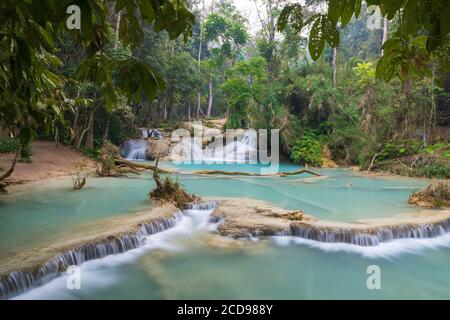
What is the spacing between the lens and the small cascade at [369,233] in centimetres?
666

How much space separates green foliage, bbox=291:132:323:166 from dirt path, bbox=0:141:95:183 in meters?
10.7

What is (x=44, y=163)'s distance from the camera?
571 inches

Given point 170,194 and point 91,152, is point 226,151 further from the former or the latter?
point 170,194

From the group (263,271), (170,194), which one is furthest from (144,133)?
(263,271)

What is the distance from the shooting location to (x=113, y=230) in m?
6.36

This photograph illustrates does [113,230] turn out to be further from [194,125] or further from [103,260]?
[194,125]

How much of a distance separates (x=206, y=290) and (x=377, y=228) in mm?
3654

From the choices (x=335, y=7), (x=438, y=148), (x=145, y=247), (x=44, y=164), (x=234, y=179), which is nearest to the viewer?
(x=335, y=7)

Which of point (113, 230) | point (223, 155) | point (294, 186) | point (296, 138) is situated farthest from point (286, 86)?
point (113, 230)

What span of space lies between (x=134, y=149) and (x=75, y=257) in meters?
17.0

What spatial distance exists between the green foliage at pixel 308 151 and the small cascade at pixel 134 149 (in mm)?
8825

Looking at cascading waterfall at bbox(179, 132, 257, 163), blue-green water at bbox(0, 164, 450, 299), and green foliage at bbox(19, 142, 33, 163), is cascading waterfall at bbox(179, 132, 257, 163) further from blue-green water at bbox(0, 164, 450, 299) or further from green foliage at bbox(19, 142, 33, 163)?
blue-green water at bbox(0, 164, 450, 299)

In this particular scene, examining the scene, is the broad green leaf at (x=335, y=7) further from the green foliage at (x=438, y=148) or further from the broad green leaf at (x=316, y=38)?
the green foliage at (x=438, y=148)

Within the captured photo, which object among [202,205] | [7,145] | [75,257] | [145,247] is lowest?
[145,247]
